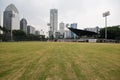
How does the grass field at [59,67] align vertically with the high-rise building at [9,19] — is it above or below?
below

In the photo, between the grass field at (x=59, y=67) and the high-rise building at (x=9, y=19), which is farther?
the high-rise building at (x=9, y=19)

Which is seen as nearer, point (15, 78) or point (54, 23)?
point (15, 78)

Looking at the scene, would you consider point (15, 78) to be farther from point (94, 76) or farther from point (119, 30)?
point (119, 30)

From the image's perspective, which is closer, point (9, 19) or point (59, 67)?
point (59, 67)

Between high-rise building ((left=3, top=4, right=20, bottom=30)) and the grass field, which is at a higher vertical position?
high-rise building ((left=3, top=4, right=20, bottom=30))

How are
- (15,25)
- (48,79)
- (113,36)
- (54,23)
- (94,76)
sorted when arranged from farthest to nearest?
1. (54,23)
2. (15,25)
3. (113,36)
4. (94,76)
5. (48,79)

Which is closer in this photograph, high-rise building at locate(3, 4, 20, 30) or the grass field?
the grass field

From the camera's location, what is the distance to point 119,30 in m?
105

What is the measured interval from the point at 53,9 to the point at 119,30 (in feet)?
303

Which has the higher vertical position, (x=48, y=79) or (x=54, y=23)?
(x=54, y=23)

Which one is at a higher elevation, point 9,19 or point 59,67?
point 9,19

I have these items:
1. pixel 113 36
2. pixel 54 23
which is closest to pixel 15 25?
pixel 54 23

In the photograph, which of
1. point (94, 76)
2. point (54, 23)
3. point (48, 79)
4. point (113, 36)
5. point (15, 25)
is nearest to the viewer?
point (48, 79)

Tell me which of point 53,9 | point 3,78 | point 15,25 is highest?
point 53,9
